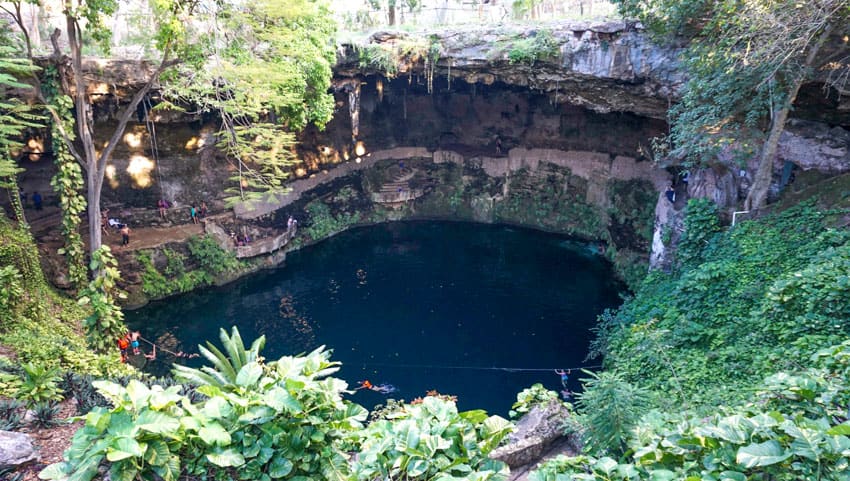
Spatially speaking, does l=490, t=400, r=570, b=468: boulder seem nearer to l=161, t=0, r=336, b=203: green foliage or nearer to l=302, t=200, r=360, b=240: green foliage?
l=161, t=0, r=336, b=203: green foliage

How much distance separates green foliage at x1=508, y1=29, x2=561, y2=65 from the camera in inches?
637

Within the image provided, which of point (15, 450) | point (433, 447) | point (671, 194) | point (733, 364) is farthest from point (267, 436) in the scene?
point (671, 194)

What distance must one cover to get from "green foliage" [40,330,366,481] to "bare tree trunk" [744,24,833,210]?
36.3 ft

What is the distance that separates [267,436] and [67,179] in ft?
36.3

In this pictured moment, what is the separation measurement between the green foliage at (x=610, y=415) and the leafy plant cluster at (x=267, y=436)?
1598 mm

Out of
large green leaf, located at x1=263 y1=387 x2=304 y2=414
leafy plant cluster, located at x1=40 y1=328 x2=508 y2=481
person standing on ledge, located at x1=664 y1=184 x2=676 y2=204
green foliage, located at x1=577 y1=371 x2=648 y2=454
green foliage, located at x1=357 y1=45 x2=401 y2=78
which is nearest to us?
leafy plant cluster, located at x1=40 y1=328 x2=508 y2=481

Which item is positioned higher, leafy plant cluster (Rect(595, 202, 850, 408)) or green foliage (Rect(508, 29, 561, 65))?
green foliage (Rect(508, 29, 561, 65))

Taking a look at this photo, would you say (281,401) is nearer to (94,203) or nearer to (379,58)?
(94,203)

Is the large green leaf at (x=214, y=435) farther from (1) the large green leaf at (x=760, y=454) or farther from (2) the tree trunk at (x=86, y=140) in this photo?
(2) the tree trunk at (x=86, y=140)

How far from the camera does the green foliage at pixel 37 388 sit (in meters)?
6.47

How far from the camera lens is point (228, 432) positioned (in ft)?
14.9

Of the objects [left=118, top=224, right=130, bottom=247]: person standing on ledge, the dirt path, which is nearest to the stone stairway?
the dirt path

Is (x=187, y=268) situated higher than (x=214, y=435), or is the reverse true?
(x=214, y=435)

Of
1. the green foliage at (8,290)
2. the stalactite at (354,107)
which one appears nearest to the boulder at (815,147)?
the stalactite at (354,107)
